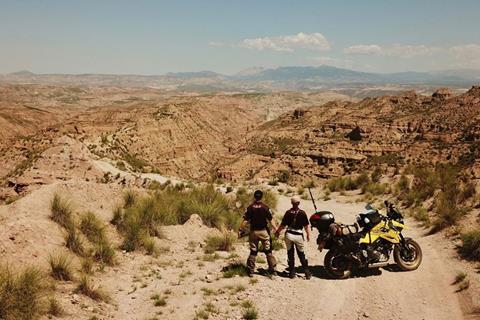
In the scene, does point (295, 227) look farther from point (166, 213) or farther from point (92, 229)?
point (92, 229)

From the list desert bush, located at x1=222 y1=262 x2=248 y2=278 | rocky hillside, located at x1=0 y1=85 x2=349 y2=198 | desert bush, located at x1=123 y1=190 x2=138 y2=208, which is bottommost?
rocky hillside, located at x1=0 y1=85 x2=349 y2=198

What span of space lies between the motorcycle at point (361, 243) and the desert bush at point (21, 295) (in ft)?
19.4

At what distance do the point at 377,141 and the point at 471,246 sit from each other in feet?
150

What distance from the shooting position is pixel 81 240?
10.6 metres

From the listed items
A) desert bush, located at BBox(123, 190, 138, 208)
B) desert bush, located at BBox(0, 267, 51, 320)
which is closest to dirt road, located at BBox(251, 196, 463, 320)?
desert bush, located at BBox(0, 267, 51, 320)

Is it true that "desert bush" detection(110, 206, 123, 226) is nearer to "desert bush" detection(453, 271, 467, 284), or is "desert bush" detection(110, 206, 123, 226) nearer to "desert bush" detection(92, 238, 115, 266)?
"desert bush" detection(92, 238, 115, 266)

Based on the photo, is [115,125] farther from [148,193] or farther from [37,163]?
[148,193]

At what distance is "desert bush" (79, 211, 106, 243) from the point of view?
430 inches

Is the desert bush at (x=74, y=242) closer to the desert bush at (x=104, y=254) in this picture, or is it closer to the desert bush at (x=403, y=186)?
the desert bush at (x=104, y=254)

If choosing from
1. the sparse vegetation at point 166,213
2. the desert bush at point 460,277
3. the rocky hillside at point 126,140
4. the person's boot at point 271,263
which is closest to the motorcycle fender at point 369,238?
the desert bush at point 460,277

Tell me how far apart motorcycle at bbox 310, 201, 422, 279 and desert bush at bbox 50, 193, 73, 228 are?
6.73m

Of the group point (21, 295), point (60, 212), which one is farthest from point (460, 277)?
point (60, 212)

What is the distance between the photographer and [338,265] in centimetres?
959

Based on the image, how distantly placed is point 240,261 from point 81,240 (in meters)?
4.23
